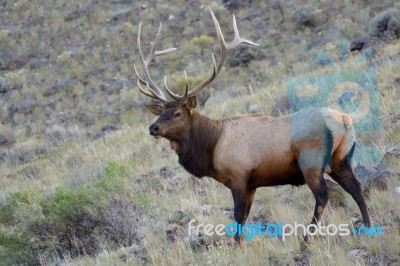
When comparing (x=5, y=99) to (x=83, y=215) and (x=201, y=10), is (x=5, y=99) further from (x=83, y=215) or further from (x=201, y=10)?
(x=83, y=215)

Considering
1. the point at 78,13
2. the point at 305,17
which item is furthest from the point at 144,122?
the point at 78,13

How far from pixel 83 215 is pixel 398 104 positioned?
532cm

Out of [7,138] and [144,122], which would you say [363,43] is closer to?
[144,122]

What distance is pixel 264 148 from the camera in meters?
5.96

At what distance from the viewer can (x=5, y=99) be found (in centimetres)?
2256

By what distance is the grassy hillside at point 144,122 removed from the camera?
627 cm

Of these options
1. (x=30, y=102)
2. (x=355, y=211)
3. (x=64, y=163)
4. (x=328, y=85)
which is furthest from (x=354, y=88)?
(x=30, y=102)

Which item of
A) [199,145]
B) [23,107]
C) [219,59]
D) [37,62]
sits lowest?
[23,107]

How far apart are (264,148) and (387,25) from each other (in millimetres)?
12540

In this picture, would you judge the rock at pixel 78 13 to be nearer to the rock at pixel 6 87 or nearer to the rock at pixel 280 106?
the rock at pixel 6 87

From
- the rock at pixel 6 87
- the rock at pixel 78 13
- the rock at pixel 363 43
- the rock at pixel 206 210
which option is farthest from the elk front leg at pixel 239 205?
the rock at pixel 78 13

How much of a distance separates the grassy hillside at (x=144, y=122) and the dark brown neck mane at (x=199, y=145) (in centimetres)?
79

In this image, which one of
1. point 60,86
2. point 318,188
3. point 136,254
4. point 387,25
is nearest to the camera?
point 318,188

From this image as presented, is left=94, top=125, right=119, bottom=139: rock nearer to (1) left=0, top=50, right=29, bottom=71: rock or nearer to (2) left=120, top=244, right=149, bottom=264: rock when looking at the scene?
(1) left=0, top=50, right=29, bottom=71: rock
